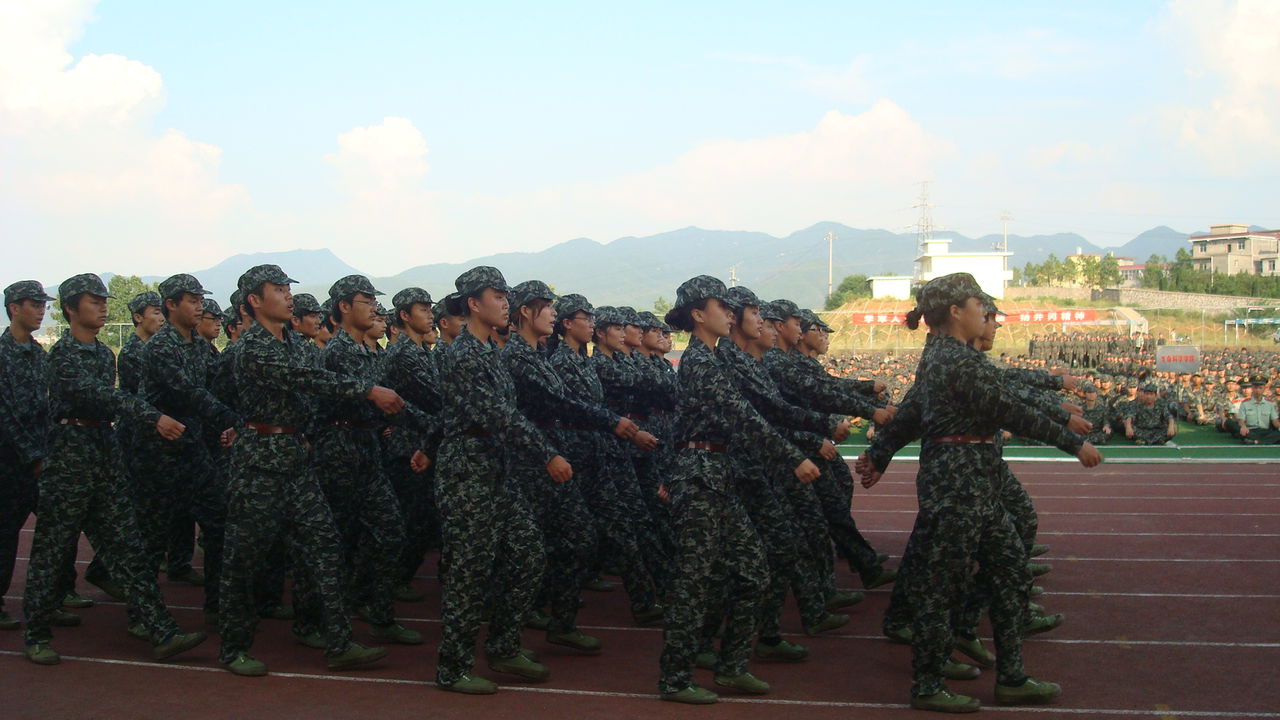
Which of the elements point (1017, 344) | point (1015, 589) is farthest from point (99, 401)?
Answer: point (1017, 344)

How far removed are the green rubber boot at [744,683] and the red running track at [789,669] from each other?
0.18ft

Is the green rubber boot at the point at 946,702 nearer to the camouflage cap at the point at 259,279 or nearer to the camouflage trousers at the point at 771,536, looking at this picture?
the camouflage trousers at the point at 771,536

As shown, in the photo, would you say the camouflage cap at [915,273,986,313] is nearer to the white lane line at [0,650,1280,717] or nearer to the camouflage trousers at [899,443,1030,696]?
the camouflage trousers at [899,443,1030,696]

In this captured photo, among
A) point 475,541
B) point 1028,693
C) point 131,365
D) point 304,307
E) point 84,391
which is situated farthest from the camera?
point 304,307

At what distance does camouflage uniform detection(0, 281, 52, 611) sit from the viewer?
6594 millimetres

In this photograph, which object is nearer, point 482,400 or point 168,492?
point 482,400

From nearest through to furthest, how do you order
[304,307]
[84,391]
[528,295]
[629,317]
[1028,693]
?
[1028,693]
[84,391]
[528,295]
[304,307]
[629,317]

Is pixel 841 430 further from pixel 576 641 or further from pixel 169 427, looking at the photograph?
pixel 169 427

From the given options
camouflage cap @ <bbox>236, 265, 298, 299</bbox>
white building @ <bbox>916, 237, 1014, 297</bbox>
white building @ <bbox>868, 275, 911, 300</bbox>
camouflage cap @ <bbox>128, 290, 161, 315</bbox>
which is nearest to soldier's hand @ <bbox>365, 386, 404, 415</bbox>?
camouflage cap @ <bbox>236, 265, 298, 299</bbox>

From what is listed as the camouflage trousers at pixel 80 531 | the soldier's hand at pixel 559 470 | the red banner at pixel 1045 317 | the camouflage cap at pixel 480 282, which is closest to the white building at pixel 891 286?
the red banner at pixel 1045 317

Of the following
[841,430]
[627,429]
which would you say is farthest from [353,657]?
[841,430]

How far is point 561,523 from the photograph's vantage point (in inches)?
235

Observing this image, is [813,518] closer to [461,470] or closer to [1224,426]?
[461,470]

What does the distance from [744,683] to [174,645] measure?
3.01 meters
